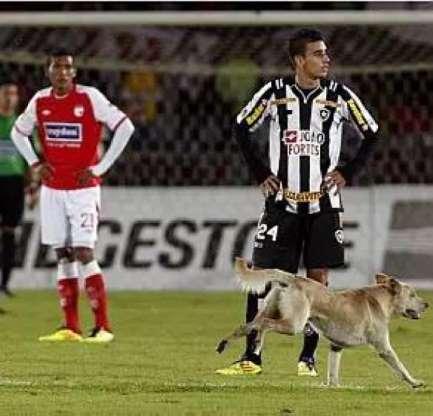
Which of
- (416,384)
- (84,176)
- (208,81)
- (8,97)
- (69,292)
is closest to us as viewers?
(416,384)

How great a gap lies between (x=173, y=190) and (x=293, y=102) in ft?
26.4

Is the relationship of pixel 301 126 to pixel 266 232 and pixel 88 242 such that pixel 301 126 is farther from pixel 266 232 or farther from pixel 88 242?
pixel 88 242

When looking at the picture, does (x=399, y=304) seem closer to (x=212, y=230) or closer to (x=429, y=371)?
(x=429, y=371)

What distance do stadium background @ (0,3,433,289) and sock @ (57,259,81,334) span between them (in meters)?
3.86

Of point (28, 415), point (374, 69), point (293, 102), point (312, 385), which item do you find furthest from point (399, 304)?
point (374, 69)

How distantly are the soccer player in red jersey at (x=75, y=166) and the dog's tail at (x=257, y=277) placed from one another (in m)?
3.67

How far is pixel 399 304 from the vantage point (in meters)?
9.98

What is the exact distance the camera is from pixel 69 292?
13.5 m

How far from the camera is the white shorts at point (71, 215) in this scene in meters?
13.3

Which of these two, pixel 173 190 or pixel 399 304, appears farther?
pixel 173 190

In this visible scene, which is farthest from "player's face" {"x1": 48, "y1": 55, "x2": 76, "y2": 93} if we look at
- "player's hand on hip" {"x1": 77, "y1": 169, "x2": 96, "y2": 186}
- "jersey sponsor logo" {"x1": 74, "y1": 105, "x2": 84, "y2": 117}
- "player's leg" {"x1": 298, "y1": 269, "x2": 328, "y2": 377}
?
"player's leg" {"x1": 298, "y1": 269, "x2": 328, "y2": 377}

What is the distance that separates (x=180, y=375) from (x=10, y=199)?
276 inches

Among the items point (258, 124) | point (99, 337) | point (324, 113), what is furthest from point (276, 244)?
point (99, 337)

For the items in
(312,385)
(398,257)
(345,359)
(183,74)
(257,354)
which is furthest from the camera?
(183,74)
